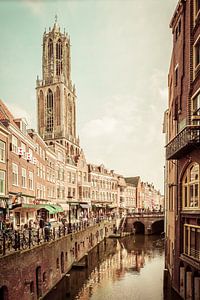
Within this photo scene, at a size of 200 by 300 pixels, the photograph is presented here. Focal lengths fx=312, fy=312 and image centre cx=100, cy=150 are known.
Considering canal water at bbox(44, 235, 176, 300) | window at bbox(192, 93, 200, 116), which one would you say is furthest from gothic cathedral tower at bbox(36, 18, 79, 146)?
window at bbox(192, 93, 200, 116)

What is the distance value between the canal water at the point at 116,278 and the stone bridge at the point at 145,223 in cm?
2246

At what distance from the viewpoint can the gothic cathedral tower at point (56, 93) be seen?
3302 inches

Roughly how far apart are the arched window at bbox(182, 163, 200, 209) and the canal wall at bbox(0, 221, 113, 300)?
941 centimetres

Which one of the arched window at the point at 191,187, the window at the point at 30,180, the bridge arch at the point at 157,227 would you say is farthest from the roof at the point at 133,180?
the arched window at the point at 191,187

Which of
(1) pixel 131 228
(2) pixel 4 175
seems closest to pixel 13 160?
(2) pixel 4 175

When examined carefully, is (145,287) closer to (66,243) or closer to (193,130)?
(66,243)

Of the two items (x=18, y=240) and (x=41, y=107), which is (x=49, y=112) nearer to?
(x=41, y=107)

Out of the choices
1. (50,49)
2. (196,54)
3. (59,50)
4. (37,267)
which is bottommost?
(37,267)

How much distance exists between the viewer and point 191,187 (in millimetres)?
17578

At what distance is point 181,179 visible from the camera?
19.0 metres

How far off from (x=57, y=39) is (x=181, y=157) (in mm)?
85089

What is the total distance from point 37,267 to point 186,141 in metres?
11.7

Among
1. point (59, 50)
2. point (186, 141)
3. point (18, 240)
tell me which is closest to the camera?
point (186, 141)

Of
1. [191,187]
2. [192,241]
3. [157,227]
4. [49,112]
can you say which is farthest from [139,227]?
[191,187]
